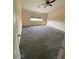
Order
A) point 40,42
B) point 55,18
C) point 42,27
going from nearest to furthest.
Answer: point 40,42 → point 42,27 → point 55,18

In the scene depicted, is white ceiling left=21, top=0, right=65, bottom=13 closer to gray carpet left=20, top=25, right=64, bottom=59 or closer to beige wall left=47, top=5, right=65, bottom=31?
beige wall left=47, top=5, right=65, bottom=31

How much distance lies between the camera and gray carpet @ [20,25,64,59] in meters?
4.09

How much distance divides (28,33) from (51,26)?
85 cm

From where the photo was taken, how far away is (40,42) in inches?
174

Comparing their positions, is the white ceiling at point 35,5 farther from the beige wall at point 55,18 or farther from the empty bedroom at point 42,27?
the beige wall at point 55,18

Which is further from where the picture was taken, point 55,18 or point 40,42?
point 55,18

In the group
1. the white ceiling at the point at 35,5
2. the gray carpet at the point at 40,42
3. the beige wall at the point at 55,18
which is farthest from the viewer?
the beige wall at the point at 55,18

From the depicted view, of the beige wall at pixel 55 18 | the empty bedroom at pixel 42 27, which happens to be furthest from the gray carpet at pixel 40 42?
the beige wall at pixel 55 18

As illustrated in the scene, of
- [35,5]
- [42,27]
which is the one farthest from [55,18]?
[35,5]

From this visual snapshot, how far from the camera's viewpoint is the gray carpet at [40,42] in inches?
161

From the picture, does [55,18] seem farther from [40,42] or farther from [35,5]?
[40,42]

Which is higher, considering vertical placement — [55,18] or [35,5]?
[35,5]
